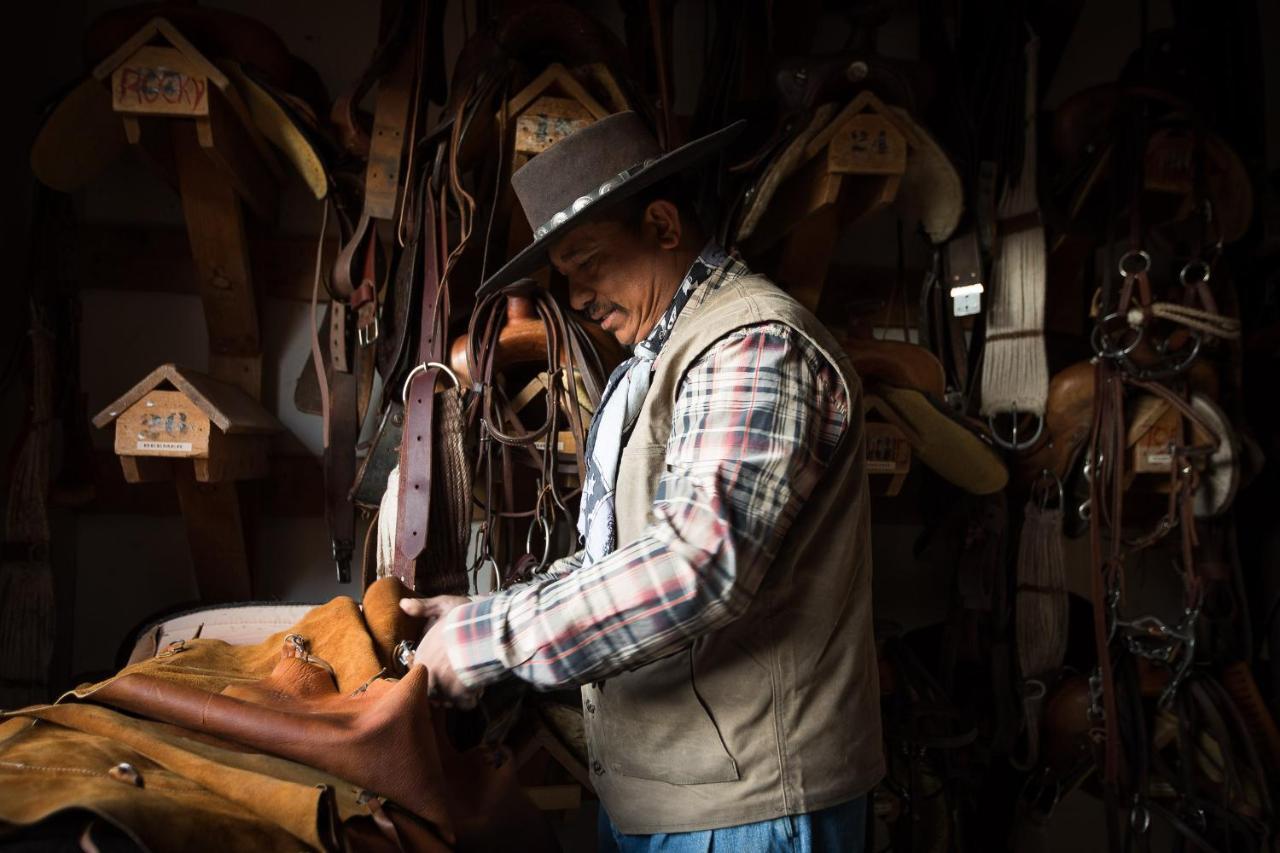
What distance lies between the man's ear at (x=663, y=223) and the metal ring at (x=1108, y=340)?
1.33 metres

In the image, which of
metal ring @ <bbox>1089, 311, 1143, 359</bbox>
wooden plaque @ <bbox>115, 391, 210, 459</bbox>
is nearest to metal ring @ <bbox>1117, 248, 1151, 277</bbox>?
metal ring @ <bbox>1089, 311, 1143, 359</bbox>

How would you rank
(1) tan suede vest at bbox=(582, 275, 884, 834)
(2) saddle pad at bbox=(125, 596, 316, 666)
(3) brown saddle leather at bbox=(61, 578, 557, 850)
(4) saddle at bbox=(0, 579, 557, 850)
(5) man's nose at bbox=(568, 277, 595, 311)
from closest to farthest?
(4) saddle at bbox=(0, 579, 557, 850) < (3) brown saddle leather at bbox=(61, 578, 557, 850) < (1) tan suede vest at bbox=(582, 275, 884, 834) < (5) man's nose at bbox=(568, 277, 595, 311) < (2) saddle pad at bbox=(125, 596, 316, 666)

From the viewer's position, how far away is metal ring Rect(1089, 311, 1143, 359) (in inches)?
80.9

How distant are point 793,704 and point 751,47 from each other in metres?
1.77

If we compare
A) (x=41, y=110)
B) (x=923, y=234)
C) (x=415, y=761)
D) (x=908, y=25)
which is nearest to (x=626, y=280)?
(x=415, y=761)

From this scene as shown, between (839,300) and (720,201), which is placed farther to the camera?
(839,300)

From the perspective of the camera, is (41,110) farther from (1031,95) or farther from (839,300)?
(1031,95)

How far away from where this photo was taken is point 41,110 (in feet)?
5.92

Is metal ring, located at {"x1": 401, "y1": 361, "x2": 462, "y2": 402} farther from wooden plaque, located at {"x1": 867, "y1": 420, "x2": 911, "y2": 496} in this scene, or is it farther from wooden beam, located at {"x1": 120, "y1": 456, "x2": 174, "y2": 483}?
wooden plaque, located at {"x1": 867, "y1": 420, "x2": 911, "y2": 496}

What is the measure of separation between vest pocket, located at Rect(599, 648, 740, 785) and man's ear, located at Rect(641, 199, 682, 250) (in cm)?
57

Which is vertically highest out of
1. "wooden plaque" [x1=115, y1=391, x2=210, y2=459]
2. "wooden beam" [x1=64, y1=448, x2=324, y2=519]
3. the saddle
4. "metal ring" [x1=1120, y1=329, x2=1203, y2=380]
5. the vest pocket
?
"metal ring" [x1=1120, y1=329, x2=1203, y2=380]

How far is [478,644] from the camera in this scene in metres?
0.98

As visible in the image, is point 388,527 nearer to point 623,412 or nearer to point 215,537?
point 215,537

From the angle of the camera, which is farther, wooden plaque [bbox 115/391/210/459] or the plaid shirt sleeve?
wooden plaque [bbox 115/391/210/459]
